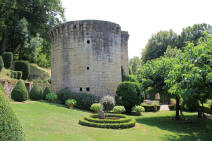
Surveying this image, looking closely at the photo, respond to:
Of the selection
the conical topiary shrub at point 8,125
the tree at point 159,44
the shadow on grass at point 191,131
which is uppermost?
the tree at point 159,44

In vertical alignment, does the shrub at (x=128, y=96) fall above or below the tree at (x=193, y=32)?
below

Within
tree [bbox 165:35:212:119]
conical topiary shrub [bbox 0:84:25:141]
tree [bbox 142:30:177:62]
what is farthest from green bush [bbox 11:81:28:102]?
tree [bbox 142:30:177:62]

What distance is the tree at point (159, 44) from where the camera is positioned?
4156cm

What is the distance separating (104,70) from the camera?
20.0 meters

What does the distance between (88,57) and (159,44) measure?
25.6m

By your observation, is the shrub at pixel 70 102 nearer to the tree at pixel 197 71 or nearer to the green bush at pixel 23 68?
the tree at pixel 197 71

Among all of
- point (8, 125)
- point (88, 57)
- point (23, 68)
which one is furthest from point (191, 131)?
point (23, 68)

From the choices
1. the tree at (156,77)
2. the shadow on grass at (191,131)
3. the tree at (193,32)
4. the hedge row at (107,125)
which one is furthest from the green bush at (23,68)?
the tree at (193,32)

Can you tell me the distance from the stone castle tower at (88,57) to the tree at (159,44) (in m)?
22.7

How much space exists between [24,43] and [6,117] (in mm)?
26982

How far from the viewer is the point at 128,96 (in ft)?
60.7

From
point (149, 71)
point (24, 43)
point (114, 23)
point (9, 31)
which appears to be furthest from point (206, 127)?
point (9, 31)

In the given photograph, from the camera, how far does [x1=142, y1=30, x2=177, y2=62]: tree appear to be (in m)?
41.6

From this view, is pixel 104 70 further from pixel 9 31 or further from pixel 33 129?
pixel 9 31
